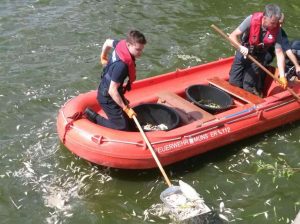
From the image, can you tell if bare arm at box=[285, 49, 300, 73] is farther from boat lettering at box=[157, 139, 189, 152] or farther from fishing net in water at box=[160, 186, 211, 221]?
fishing net in water at box=[160, 186, 211, 221]

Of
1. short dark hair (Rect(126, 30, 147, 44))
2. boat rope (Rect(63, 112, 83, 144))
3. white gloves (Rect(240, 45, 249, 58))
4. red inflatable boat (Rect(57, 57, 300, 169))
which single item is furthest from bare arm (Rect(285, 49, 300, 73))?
boat rope (Rect(63, 112, 83, 144))

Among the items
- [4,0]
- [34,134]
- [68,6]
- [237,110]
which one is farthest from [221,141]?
[4,0]

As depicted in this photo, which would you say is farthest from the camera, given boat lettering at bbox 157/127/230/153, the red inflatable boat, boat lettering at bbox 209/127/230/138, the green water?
boat lettering at bbox 209/127/230/138

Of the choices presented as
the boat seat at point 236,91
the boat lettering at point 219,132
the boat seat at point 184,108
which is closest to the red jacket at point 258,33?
the boat seat at point 236,91

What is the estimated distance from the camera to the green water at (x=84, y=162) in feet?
21.5

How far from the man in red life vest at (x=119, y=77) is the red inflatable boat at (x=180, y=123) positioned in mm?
282

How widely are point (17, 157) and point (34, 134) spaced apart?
2.14ft

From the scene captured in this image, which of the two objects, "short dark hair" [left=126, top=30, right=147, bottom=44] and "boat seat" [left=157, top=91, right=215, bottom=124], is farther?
"boat seat" [left=157, top=91, right=215, bottom=124]

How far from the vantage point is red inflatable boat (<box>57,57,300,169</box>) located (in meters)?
6.70

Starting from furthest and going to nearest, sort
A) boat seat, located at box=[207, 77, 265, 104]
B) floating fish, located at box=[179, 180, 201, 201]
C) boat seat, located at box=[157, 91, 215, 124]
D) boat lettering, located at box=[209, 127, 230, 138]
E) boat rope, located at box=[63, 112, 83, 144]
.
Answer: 1. boat seat, located at box=[207, 77, 265, 104]
2. boat seat, located at box=[157, 91, 215, 124]
3. boat lettering, located at box=[209, 127, 230, 138]
4. boat rope, located at box=[63, 112, 83, 144]
5. floating fish, located at box=[179, 180, 201, 201]

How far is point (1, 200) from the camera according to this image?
21.5ft

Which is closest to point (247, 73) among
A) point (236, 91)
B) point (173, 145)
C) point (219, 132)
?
point (236, 91)

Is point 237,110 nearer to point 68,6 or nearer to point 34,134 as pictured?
point 34,134

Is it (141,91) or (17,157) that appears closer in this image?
(17,157)
